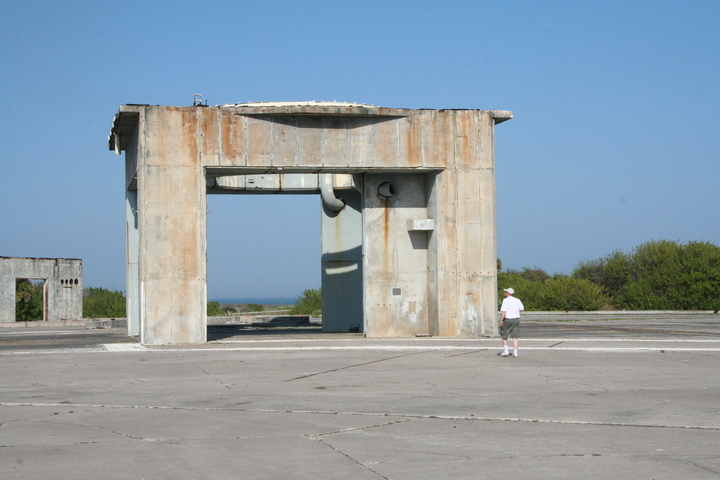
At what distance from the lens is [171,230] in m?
22.7

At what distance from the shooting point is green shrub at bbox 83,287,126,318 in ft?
186

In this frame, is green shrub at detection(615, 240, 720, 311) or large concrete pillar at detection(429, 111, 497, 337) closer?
large concrete pillar at detection(429, 111, 497, 337)

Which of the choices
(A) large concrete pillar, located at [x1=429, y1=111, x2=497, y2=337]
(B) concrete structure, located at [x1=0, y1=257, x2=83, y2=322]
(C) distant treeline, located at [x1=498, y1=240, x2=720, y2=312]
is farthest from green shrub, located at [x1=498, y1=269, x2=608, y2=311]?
(B) concrete structure, located at [x1=0, y1=257, x2=83, y2=322]

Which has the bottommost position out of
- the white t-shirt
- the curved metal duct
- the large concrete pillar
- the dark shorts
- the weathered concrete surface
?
the weathered concrete surface

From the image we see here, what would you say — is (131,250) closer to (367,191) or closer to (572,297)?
(367,191)

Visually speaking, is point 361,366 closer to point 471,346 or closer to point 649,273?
point 471,346

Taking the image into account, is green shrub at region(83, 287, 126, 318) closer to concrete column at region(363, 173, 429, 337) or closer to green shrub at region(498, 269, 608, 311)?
green shrub at region(498, 269, 608, 311)

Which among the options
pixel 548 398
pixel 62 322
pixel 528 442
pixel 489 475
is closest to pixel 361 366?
pixel 548 398

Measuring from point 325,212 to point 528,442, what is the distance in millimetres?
23505

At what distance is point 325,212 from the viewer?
3142 centimetres

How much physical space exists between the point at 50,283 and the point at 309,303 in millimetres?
17152

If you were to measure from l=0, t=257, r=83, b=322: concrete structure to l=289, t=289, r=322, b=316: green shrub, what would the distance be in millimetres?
14403

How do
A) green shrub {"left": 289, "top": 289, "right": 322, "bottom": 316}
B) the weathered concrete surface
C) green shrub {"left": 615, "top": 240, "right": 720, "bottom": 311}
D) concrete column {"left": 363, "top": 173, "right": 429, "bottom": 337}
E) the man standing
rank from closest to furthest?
the weathered concrete surface, the man standing, concrete column {"left": 363, "top": 173, "right": 429, "bottom": 337}, green shrub {"left": 615, "top": 240, "right": 720, "bottom": 311}, green shrub {"left": 289, "top": 289, "right": 322, "bottom": 316}

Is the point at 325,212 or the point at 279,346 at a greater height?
the point at 325,212
